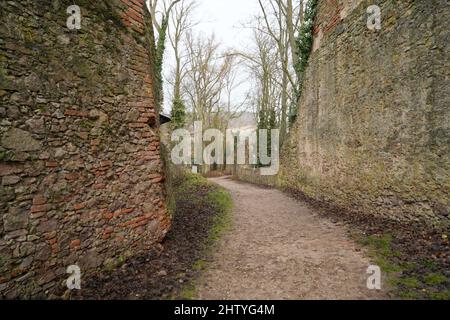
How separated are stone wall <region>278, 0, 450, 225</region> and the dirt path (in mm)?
1464

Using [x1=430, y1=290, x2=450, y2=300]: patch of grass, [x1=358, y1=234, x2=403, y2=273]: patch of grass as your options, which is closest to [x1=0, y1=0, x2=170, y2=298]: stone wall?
[x1=358, y1=234, x2=403, y2=273]: patch of grass

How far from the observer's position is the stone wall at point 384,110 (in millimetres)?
4668

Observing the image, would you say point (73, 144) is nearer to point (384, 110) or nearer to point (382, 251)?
point (382, 251)

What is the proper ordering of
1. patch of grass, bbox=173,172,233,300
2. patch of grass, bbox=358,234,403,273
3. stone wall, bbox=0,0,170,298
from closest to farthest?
stone wall, bbox=0,0,170,298, patch of grass, bbox=358,234,403,273, patch of grass, bbox=173,172,233,300

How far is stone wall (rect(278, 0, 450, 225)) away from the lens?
4668mm

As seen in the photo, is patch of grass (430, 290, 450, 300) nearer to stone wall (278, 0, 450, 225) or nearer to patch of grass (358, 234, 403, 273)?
patch of grass (358, 234, 403, 273)

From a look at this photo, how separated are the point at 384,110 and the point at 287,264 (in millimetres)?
4178

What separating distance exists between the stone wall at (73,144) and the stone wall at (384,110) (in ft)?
16.3

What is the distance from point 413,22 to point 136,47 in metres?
5.44

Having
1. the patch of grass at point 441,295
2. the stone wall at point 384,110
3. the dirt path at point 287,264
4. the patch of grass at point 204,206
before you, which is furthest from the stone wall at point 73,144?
the stone wall at point 384,110

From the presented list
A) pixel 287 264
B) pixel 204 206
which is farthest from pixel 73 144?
pixel 204 206

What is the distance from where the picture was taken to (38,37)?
3.19 metres

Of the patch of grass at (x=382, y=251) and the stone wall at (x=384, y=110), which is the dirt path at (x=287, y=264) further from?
the stone wall at (x=384, y=110)
